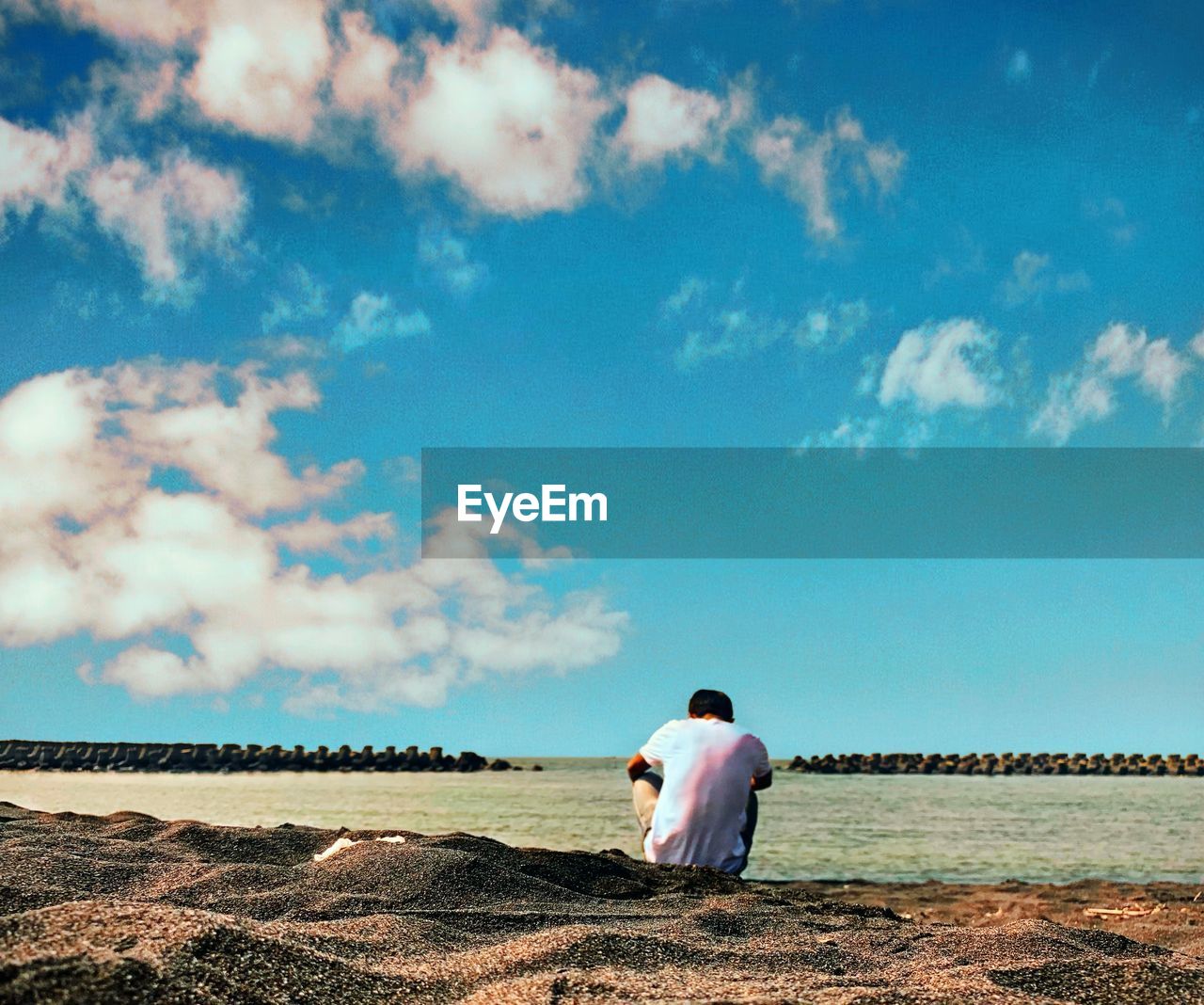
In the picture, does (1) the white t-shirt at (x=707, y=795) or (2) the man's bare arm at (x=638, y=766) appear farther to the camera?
(2) the man's bare arm at (x=638, y=766)

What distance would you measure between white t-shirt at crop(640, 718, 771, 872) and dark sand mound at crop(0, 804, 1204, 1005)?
37 cm

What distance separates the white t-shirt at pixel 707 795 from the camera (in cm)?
496

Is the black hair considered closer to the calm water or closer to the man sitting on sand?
the man sitting on sand

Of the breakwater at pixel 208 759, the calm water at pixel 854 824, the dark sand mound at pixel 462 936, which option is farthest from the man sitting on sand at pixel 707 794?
the breakwater at pixel 208 759

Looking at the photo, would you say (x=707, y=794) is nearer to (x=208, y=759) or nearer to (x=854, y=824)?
(x=854, y=824)

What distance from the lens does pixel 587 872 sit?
165 inches

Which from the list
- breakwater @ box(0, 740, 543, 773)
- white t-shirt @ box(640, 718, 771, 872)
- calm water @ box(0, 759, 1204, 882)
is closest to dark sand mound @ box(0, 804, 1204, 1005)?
white t-shirt @ box(640, 718, 771, 872)

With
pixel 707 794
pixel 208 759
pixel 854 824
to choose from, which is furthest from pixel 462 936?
pixel 208 759

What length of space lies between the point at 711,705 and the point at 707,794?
0.51m

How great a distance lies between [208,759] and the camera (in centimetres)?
4534

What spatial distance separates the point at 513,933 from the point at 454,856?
84 cm

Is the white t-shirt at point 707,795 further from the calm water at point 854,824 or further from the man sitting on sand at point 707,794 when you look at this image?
the calm water at point 854,824

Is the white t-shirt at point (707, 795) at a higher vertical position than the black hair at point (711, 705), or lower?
lower

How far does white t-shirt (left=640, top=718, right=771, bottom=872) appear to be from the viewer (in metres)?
4.96
